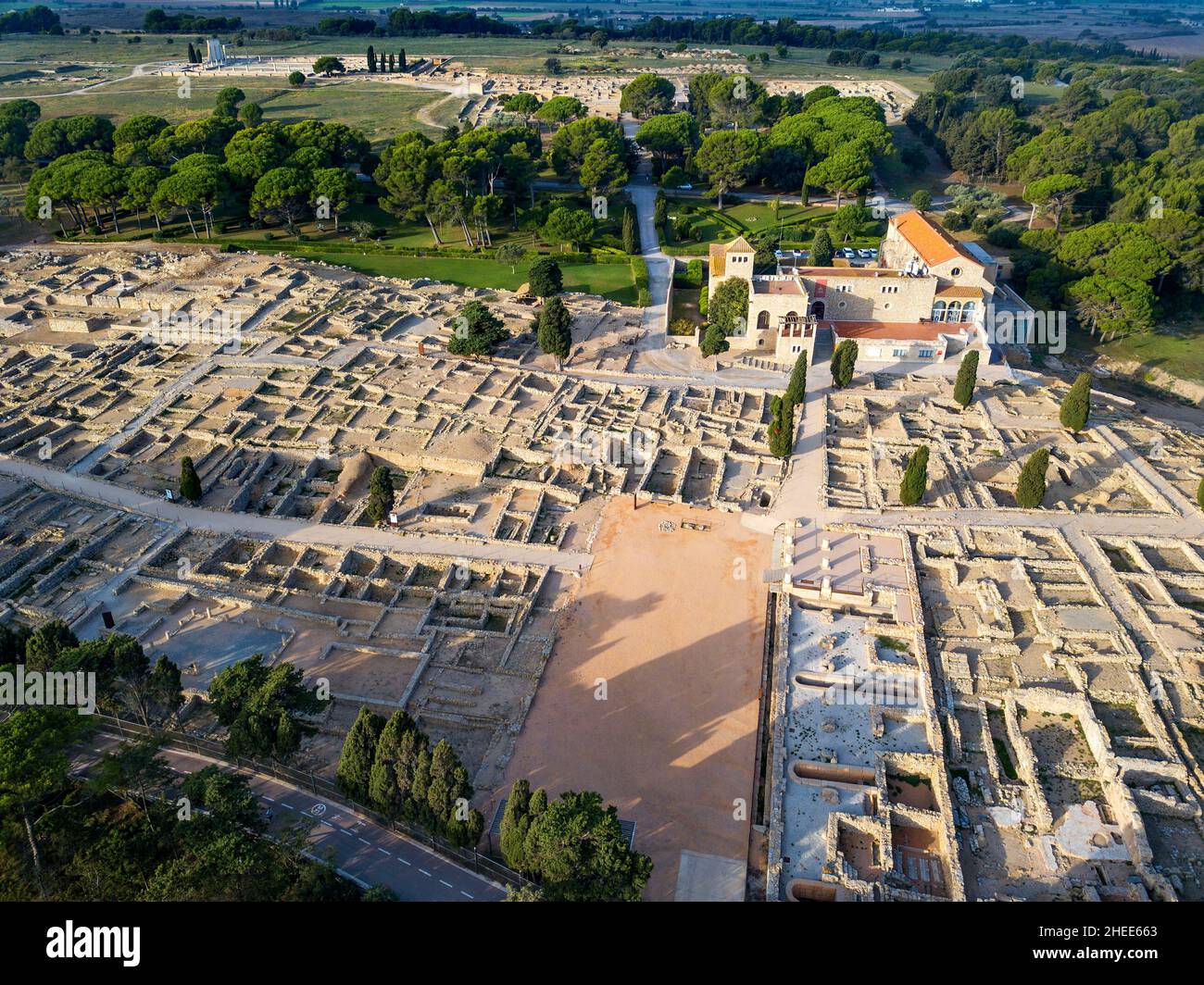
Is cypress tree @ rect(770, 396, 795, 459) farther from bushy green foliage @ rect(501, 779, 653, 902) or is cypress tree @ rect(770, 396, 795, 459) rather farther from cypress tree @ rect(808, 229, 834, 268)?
cypress tree @ rect(808, 229, 834, 268)

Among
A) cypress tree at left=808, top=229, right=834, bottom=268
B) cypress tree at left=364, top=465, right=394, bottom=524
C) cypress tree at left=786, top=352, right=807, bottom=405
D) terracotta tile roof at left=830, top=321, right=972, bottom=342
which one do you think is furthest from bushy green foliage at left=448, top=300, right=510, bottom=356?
cypress tree at left=808, top=229, right=834, bottom=268

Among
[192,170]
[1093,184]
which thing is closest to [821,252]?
[1093,184]

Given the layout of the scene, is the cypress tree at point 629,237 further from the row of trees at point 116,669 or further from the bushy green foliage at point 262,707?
the row of trees at point 116,669

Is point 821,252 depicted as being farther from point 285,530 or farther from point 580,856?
point 580,856

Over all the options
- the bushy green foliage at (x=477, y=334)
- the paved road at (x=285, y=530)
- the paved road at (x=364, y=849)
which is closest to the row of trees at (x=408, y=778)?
the paved road at (x=364, y=849)

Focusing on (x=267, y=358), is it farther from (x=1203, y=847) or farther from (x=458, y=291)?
(x=1203, y=847)
